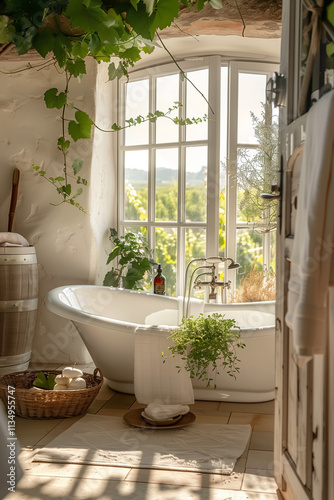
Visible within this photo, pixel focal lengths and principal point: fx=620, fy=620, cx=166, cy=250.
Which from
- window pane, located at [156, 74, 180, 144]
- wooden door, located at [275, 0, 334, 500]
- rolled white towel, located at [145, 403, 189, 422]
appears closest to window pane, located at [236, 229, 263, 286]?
window pane, located at [156, 74, 180, 144]

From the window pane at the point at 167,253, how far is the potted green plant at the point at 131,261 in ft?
0.30

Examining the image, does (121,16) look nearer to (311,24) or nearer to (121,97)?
(311,24)

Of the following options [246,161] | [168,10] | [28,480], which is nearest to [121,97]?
[246,161]

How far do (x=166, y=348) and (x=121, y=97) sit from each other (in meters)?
2.10

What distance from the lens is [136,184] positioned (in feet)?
14.9

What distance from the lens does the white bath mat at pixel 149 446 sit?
2545mm

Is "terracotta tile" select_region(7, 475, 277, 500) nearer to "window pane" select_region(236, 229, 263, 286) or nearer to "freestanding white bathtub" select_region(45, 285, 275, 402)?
"freestanding white bathtub" select_region(45, 285, 275, 402)

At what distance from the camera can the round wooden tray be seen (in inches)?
116

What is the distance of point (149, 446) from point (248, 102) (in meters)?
2.49

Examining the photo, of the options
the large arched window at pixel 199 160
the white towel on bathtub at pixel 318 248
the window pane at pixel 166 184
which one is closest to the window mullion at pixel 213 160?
the large arched window at pixel 199 160

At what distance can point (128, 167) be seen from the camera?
458 cm

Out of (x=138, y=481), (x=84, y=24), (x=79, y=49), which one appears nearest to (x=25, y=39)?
(x=79, y=49)

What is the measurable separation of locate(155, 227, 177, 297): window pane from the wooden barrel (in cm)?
100

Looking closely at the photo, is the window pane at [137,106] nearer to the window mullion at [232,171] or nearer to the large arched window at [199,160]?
the large arched window at [199,160]
